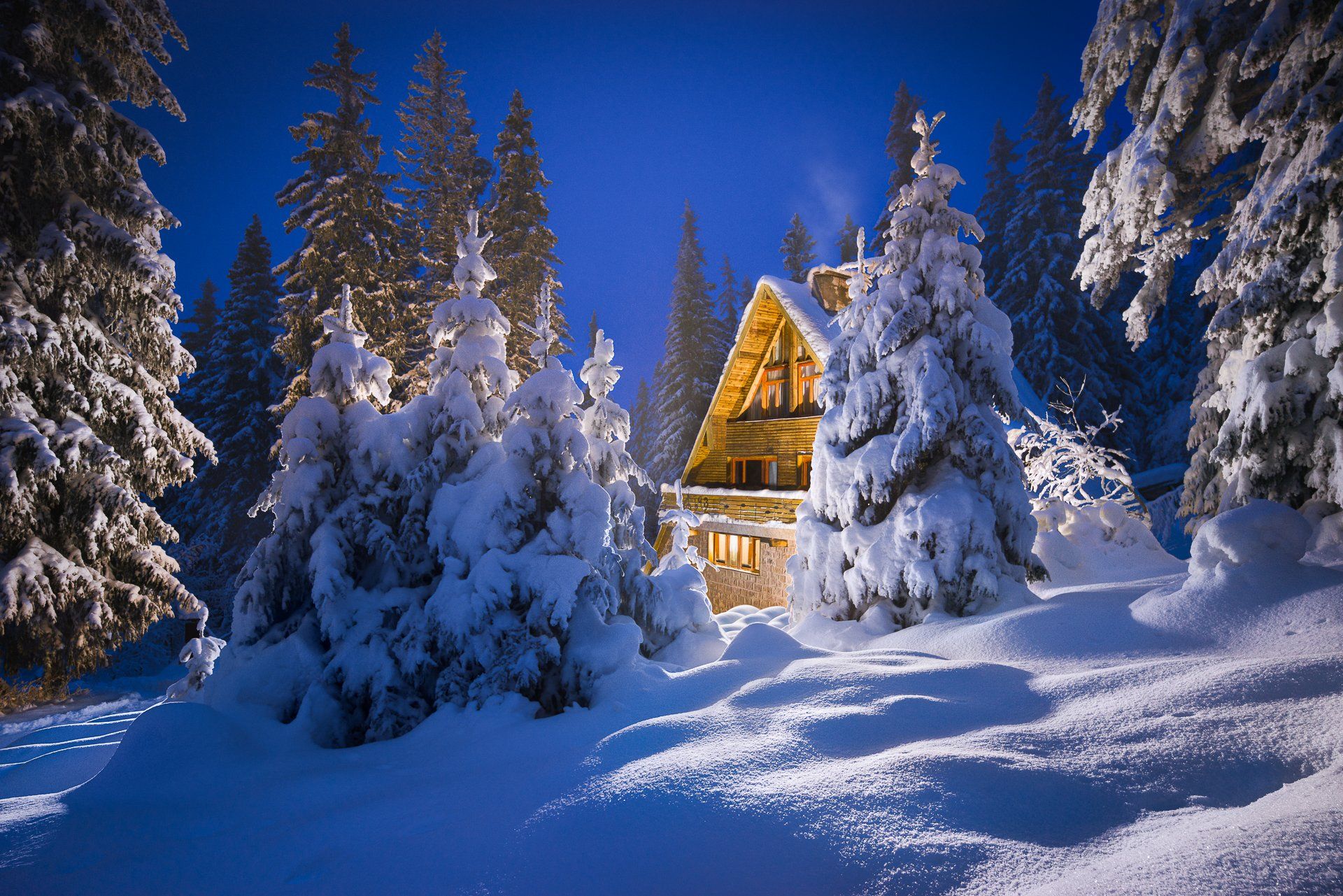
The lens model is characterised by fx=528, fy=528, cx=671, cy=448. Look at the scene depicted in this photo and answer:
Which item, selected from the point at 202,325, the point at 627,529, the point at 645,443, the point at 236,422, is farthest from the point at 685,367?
the point at 202,325

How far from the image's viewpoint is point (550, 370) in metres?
6.66

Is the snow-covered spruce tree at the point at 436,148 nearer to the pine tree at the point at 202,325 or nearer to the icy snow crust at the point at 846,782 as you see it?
the pine tree at the point at 202,325

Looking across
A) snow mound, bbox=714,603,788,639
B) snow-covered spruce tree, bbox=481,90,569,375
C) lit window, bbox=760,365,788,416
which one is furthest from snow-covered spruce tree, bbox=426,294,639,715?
snow-covered spruce tree, bbox=481,90,569,375

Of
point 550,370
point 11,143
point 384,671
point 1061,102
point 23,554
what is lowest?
point 384,671

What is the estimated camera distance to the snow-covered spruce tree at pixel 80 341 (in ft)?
23.9

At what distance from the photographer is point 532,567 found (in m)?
6.10

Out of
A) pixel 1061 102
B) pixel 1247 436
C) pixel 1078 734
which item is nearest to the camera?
pixel 1078 734

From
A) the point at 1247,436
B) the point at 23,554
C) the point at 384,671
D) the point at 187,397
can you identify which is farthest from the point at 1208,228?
the point at 187,397

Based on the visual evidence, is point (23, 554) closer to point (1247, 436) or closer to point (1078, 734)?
point (1078, 734)

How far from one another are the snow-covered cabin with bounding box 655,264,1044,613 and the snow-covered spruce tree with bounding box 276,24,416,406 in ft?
34.7

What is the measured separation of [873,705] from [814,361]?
43.5 ft

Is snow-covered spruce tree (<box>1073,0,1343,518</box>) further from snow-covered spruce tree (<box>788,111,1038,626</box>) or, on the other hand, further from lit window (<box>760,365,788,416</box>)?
Answer: lit window (<box>760,365,788,416</box>)

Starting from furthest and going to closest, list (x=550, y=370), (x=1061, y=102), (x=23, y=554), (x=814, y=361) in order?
(x=1061, y=102) → (x=814, y=361) → (x=23, y=554) → (x=550, y=370)

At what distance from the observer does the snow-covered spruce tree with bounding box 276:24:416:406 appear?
14.3 meters
